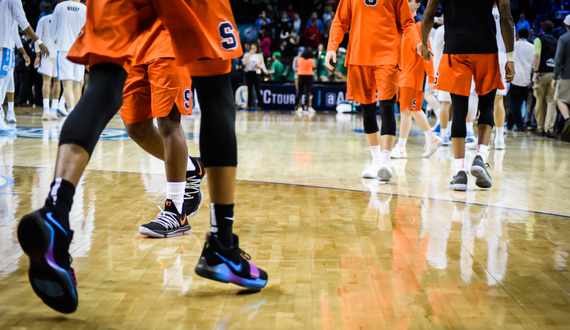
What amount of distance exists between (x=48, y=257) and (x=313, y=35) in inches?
630

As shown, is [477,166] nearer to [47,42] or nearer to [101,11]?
[101,11]

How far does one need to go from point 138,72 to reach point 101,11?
76 cm

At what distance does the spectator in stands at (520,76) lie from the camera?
8984mm

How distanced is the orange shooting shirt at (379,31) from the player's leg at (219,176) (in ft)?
8.57

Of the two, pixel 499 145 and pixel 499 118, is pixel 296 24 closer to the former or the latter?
pixel 499 118

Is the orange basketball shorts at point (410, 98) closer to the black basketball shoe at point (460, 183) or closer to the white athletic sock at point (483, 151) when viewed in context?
the white athletic sock at point (483, 151)

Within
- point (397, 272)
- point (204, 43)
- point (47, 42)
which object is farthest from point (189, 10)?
point (47, 42)

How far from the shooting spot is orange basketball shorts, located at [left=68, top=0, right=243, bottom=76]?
1.58m

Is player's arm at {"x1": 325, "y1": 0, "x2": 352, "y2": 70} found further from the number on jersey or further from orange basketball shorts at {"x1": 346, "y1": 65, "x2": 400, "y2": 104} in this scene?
the number on jersey

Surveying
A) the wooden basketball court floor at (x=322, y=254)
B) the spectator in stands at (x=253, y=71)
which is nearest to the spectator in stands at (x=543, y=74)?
the wooden basketball court floor at (x=322, y=254)

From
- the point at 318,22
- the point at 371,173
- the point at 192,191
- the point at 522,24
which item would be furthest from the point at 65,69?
the point at 522,24

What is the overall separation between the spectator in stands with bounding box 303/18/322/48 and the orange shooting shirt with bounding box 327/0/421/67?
41.5ft

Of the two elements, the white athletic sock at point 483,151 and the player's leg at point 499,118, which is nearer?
the white athletic sock at point 483,151

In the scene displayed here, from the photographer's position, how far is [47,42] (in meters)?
8.98
